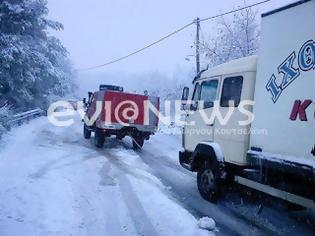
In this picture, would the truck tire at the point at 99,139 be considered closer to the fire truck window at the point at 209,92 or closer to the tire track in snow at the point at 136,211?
the tire track in snow at the point at 136,211

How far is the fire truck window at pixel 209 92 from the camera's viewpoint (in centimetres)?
852

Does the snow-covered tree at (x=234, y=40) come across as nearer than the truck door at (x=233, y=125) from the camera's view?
No

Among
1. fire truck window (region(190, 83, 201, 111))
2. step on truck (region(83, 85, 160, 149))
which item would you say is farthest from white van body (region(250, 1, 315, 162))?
step on truck (region(83, 85, 160, 149))

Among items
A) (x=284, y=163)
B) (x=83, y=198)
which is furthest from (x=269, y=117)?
(x=83, y=198)

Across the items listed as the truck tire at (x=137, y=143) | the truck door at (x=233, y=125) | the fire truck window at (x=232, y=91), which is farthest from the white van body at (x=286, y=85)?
the truck tire at (x=137, y=143)

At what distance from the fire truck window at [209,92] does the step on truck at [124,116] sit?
7.12 metres

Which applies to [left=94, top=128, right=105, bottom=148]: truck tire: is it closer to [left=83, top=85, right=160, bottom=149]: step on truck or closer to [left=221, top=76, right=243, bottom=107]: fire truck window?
[left=83, top=85, right=160, bottom=149]: step on truck

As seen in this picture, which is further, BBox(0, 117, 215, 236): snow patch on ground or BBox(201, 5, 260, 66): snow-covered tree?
BBox(201, 5, 260, 66): snow-covered tree

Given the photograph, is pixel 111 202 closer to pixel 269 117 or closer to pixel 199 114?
pixel 199 114

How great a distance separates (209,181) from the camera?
842 centimetres

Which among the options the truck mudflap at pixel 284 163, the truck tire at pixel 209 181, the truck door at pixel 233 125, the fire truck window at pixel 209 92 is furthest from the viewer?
the fire truck window at pixel 209 92

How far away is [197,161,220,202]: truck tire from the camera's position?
8102 millimetres

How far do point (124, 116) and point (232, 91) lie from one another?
855cm

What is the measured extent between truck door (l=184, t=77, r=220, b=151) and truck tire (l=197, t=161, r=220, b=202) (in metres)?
0.65
